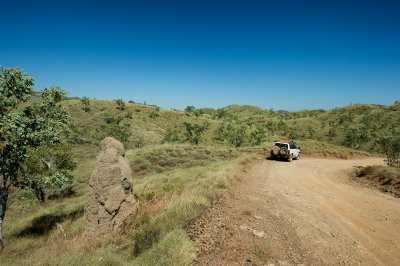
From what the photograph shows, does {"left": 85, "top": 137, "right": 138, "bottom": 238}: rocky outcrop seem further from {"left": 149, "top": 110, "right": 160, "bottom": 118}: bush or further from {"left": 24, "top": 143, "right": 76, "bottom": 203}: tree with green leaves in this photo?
{"left": 149, "top": 110, "right": 160, "bottom": 118}: bush

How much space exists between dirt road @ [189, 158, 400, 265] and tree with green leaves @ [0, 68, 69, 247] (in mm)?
6003

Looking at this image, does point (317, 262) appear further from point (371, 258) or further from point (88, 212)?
point (88, 212)

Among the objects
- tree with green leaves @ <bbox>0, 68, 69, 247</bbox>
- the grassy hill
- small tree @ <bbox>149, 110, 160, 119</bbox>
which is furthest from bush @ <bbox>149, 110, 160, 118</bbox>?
tree with green leaves @ <bbox>0, 68, 69, 247</bbox>

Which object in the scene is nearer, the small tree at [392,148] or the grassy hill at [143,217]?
the grassy hill at [143,217]

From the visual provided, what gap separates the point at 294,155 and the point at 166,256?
59.5ft

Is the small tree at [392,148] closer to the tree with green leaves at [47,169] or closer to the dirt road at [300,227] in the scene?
the dirt road at [300,227]

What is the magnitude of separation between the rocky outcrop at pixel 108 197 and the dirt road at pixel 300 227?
285cm

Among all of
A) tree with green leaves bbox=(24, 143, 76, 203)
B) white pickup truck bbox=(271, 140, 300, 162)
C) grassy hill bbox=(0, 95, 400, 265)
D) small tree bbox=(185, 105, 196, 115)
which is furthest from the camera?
small tree bbox=(185, 105, 196, 115)

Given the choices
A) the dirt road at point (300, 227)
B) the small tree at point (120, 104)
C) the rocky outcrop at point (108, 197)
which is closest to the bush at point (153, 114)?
the small tree at point (120, 104)

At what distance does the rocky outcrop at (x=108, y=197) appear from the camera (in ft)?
21.6

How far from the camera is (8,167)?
661 cm

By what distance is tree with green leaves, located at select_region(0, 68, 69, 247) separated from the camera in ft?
18.0

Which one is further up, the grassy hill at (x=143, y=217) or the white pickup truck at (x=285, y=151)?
the white pickup truck at (x=285, y=151)

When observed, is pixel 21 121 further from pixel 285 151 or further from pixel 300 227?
pixel 285 151
